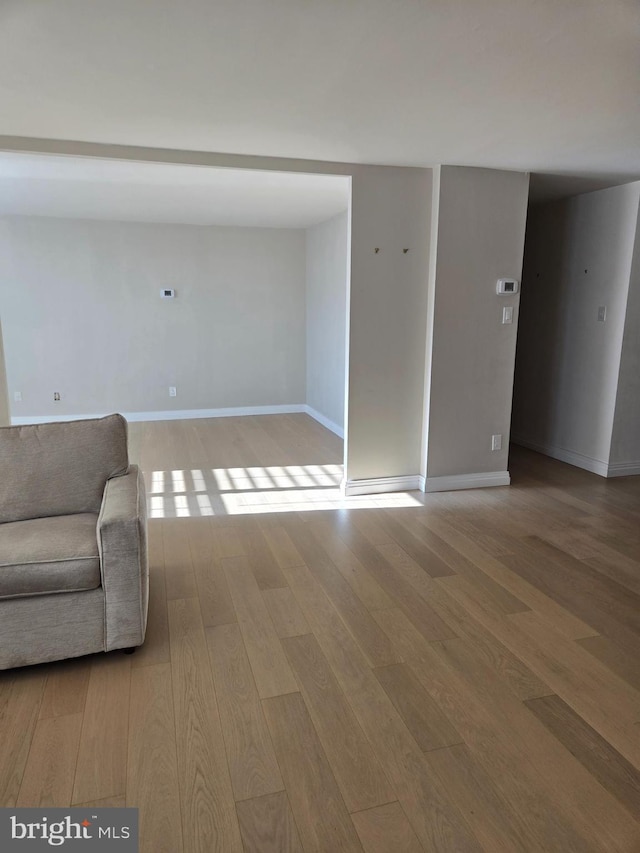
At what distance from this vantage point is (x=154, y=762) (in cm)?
175

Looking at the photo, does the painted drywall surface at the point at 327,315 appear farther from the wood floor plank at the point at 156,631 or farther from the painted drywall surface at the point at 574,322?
the wood floor plank at the point at 156,631

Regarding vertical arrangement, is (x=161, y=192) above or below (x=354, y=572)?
above

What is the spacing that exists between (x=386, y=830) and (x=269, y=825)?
319 millimetres

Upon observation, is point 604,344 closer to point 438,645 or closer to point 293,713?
point 438,645

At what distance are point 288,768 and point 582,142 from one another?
3.42 meters

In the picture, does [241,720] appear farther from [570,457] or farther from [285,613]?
[570,457]

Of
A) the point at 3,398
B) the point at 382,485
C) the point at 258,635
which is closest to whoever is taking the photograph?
the point at 258,635

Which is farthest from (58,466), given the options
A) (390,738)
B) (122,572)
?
(390,738)

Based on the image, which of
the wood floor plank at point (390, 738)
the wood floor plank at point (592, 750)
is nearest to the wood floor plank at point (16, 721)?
the wood floor plank at point (390, 738)

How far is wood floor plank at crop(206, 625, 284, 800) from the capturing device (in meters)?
1.68

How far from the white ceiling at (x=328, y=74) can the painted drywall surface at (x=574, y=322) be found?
1.29 meters

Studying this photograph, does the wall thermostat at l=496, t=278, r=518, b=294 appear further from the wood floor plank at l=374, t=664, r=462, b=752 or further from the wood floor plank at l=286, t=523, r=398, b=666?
the wood floor plank at l=374, t=664, r=462, b=752

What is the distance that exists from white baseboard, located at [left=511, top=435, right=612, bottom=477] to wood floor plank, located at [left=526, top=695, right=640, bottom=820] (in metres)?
3.23

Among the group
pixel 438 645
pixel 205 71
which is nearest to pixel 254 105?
pixel 205 71
